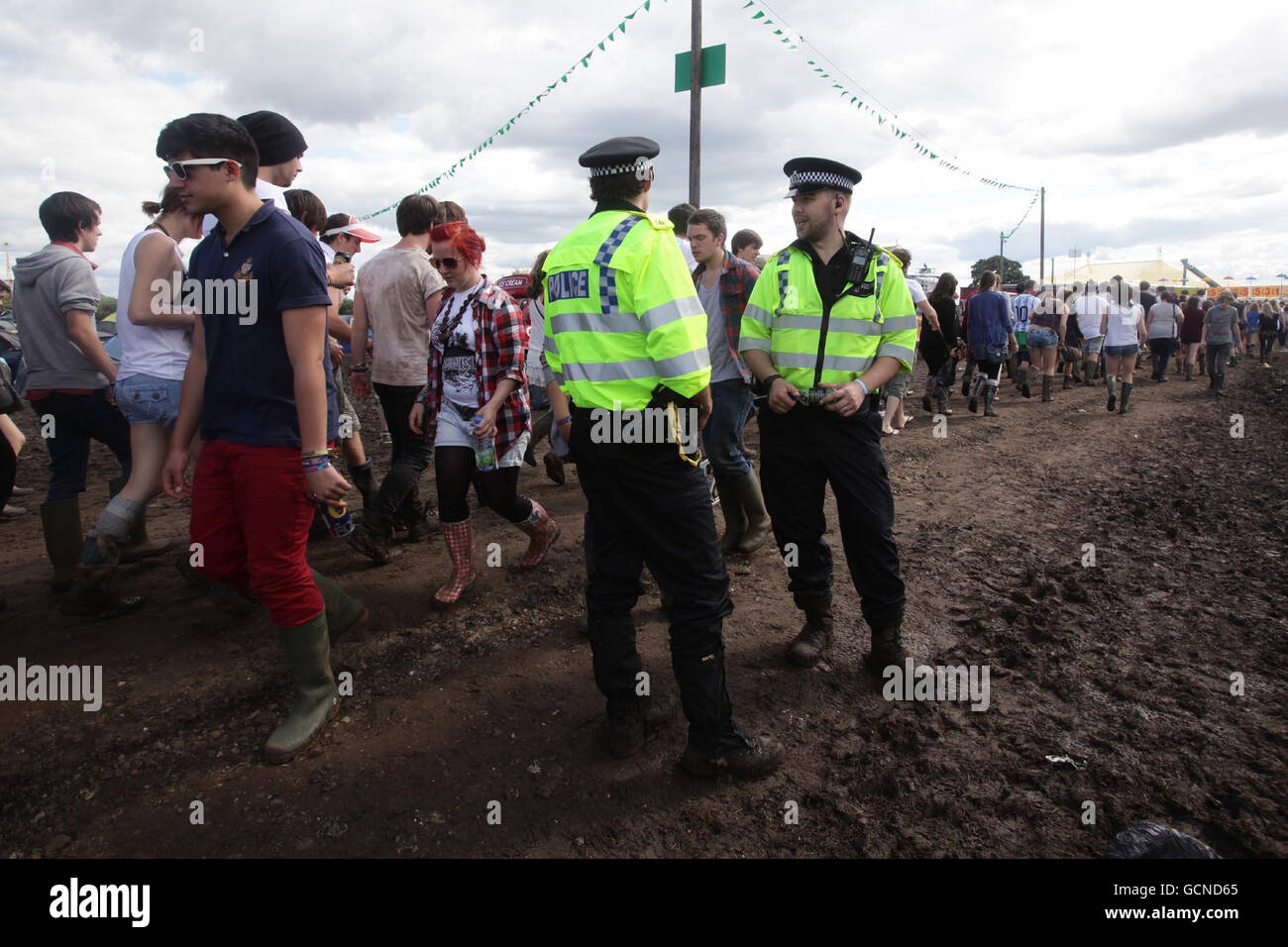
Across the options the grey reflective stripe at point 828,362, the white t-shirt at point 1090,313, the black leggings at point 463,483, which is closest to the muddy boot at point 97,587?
the black leggings at point 463,483

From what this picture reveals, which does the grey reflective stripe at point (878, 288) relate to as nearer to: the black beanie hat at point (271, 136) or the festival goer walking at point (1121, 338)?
the black beanie hat at point (271, 136)

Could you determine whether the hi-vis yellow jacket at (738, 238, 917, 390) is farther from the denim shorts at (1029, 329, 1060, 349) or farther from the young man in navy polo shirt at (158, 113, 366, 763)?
the denim shorts at (1029, 329, 1060, 349)

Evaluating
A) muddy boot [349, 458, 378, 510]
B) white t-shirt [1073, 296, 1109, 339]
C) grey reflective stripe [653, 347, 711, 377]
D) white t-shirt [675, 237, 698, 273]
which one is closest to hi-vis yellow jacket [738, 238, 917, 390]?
grey reflective stripe [653, 347, 711, 377]

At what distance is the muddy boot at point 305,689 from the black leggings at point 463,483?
45.7 inches

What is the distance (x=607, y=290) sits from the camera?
243cm

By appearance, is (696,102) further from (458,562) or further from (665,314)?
(665,314)

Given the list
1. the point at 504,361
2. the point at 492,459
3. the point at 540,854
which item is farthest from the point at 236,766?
the point at 504,361

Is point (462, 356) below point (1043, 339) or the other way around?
below

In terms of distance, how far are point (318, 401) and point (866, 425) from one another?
7.16 ft

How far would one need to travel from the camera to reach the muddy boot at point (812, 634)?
3.43m

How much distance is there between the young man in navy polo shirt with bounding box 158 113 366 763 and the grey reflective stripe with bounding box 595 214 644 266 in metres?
0.98

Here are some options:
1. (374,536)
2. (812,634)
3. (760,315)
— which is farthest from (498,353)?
(812,634)

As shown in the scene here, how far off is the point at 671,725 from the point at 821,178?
2.35 m
